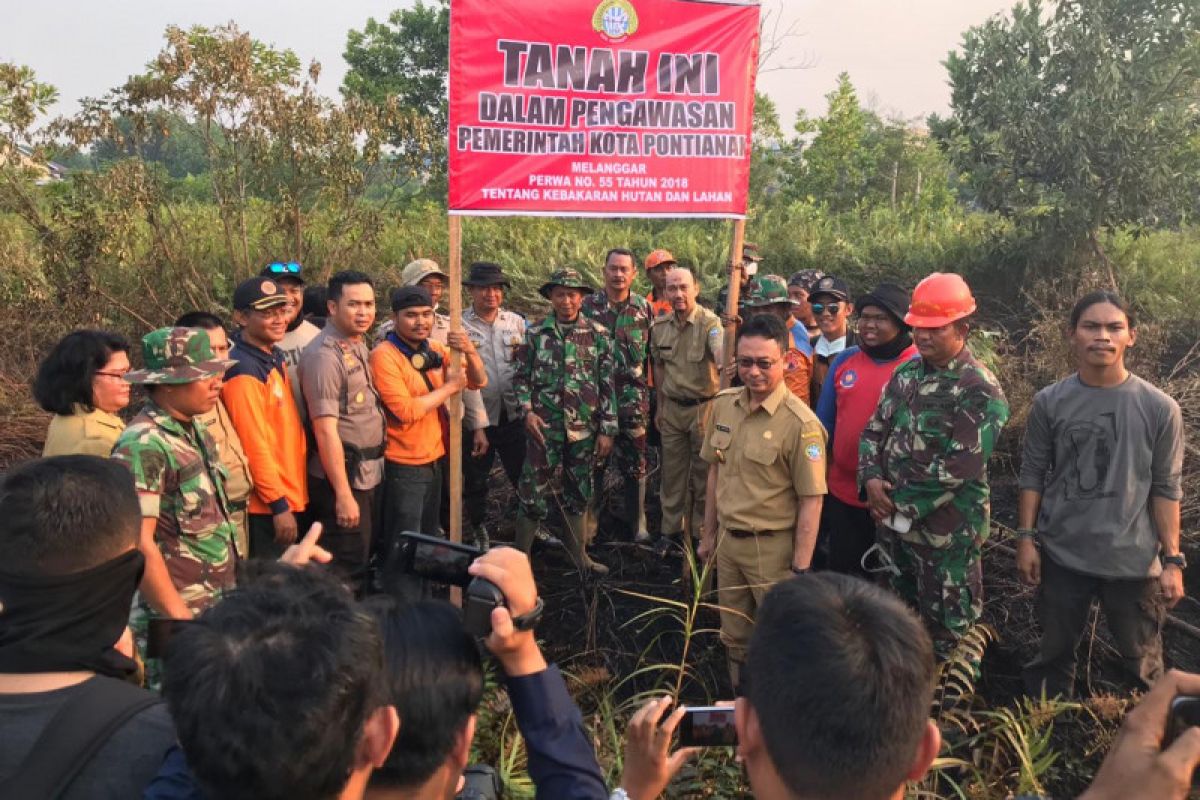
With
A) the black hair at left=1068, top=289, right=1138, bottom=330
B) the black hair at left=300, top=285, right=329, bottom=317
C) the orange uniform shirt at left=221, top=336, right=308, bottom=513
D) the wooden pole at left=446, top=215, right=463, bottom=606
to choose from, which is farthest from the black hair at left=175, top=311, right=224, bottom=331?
the black hair at left=1068, top=289, right=1138, bottom=330

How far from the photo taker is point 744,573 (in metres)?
3.55

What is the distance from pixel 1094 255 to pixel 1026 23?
2798 millimetres

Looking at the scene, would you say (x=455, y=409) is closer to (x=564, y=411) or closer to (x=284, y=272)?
(x=564, y=411)

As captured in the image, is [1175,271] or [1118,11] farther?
[1175,271]

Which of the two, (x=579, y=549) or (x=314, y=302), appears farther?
(x=314, y=302)

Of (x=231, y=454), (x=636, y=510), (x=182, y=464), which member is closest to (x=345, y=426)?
(x=231, y=454)

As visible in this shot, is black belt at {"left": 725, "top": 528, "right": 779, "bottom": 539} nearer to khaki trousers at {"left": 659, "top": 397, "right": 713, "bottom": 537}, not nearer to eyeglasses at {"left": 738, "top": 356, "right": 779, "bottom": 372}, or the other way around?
eyeglasses at {"left": 738, "top": 356, "right": 779, "bottom": 372}

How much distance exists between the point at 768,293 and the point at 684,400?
914 mm

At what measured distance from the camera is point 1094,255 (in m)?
9.66

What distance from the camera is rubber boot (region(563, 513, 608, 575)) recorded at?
Result: 16.3ft

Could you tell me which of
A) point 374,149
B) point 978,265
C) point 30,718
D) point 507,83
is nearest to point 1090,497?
point 507,83

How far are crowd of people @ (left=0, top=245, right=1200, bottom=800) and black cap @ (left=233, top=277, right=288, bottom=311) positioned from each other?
15 millimetres

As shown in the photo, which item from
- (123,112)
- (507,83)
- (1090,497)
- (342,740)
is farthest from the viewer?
(123,112)

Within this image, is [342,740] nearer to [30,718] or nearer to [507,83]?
[30,718]
